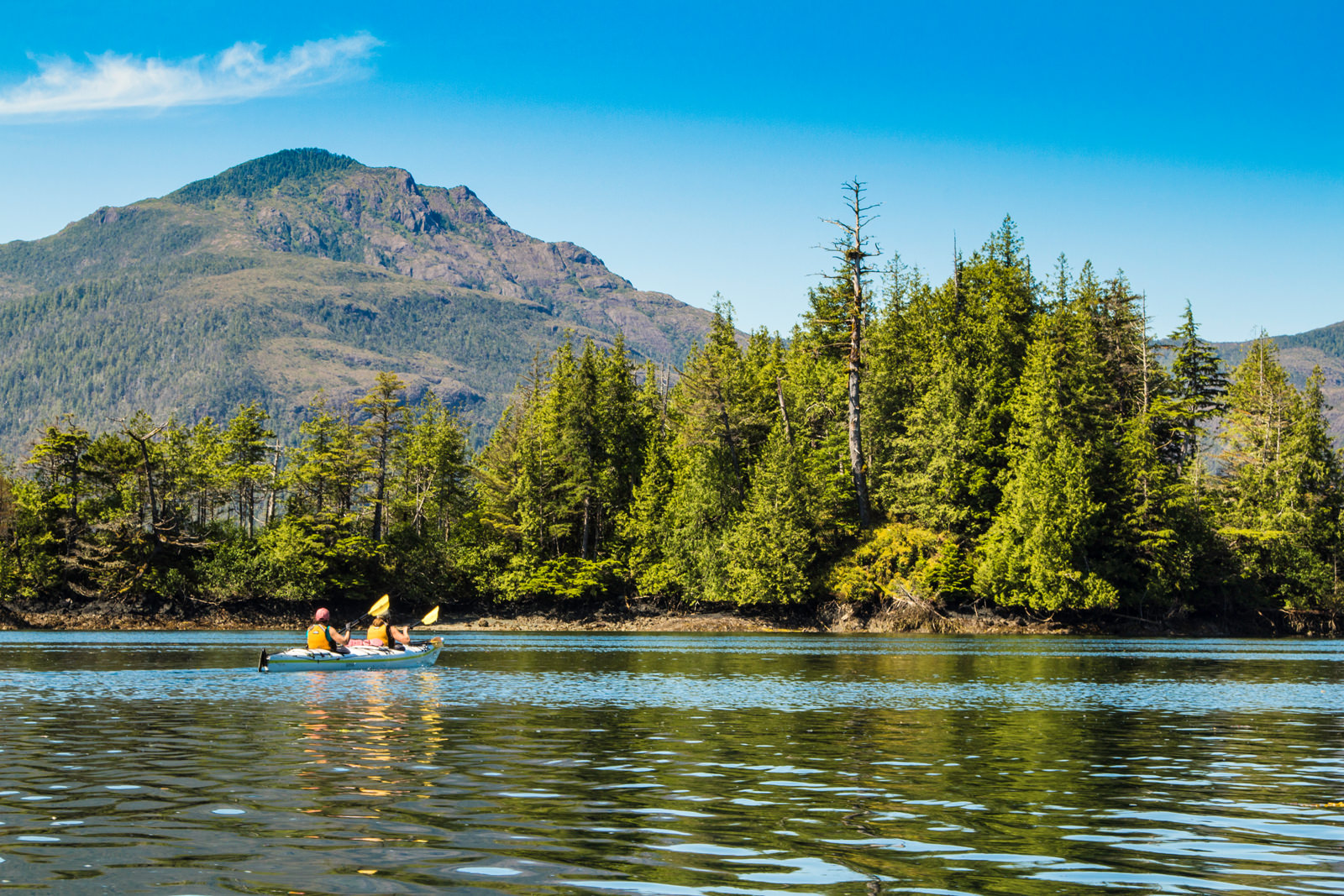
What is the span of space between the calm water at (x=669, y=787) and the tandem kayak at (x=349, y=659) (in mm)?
3049

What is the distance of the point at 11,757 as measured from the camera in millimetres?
16797

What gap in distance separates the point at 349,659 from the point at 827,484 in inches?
2031

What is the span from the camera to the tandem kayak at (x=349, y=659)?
120 feet

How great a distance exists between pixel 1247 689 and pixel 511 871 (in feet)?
92.6

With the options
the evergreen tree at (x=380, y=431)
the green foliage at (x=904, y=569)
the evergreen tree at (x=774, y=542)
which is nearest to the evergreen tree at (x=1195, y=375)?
the green foliage at (x=904, y=569)

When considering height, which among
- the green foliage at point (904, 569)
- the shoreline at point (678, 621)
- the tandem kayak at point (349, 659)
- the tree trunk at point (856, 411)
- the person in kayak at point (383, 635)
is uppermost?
the tree trunk at point (856, 411)

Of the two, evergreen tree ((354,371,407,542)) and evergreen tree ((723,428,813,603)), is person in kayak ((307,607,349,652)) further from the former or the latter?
evergreen tree ((354,371,407,542))

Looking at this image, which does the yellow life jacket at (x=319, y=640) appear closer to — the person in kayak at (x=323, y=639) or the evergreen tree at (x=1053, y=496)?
the person in kayak at (x=323, y=639)

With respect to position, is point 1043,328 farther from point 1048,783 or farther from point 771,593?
point 1048,783

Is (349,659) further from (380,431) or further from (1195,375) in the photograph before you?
(1195,375)

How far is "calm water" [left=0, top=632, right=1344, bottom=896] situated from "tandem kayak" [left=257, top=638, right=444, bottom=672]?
3.05 meters

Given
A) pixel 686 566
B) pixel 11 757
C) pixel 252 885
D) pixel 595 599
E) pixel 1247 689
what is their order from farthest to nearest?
pixel 595 599 → pixel 686 566 → pixel 1247 689 → pixel 11 757 → pixel 252 885

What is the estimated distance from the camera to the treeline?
7788 centimetres

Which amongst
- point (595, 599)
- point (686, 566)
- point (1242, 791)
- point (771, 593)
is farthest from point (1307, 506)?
point (1242, 791)
